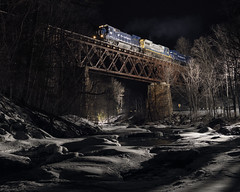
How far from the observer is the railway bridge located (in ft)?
31.1

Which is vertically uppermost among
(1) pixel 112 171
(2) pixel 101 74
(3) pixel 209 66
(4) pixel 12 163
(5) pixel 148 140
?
(3) pixel 209 66

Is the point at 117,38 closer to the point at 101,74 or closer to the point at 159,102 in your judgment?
the point at 101,74

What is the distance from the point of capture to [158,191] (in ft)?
7.37

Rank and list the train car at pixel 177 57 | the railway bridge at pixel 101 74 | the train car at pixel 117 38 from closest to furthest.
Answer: the railway bridge at pixel 101 74 < the train car at pixel 117 38 < the train car at pixel 177 57

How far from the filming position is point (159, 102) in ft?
94.9

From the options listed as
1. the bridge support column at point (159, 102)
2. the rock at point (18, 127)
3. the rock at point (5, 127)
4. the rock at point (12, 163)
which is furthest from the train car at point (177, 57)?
the rock at point (12, 163)

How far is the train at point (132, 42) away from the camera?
24.2 m

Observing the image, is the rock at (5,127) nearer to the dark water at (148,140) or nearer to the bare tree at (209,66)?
the dark water at (148,140)

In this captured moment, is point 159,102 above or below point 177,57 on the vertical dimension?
below

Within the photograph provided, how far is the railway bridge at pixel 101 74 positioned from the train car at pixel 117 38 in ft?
5.78

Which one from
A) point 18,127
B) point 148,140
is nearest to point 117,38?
point 148,140

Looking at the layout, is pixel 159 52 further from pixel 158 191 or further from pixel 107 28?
pixel 158 191

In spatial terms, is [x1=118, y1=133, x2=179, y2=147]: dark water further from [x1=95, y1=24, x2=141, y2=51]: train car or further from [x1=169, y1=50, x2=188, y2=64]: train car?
[x1=169, y1=50, x2=188, y2=64]: train car

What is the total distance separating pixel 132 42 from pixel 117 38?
10.6 feet
